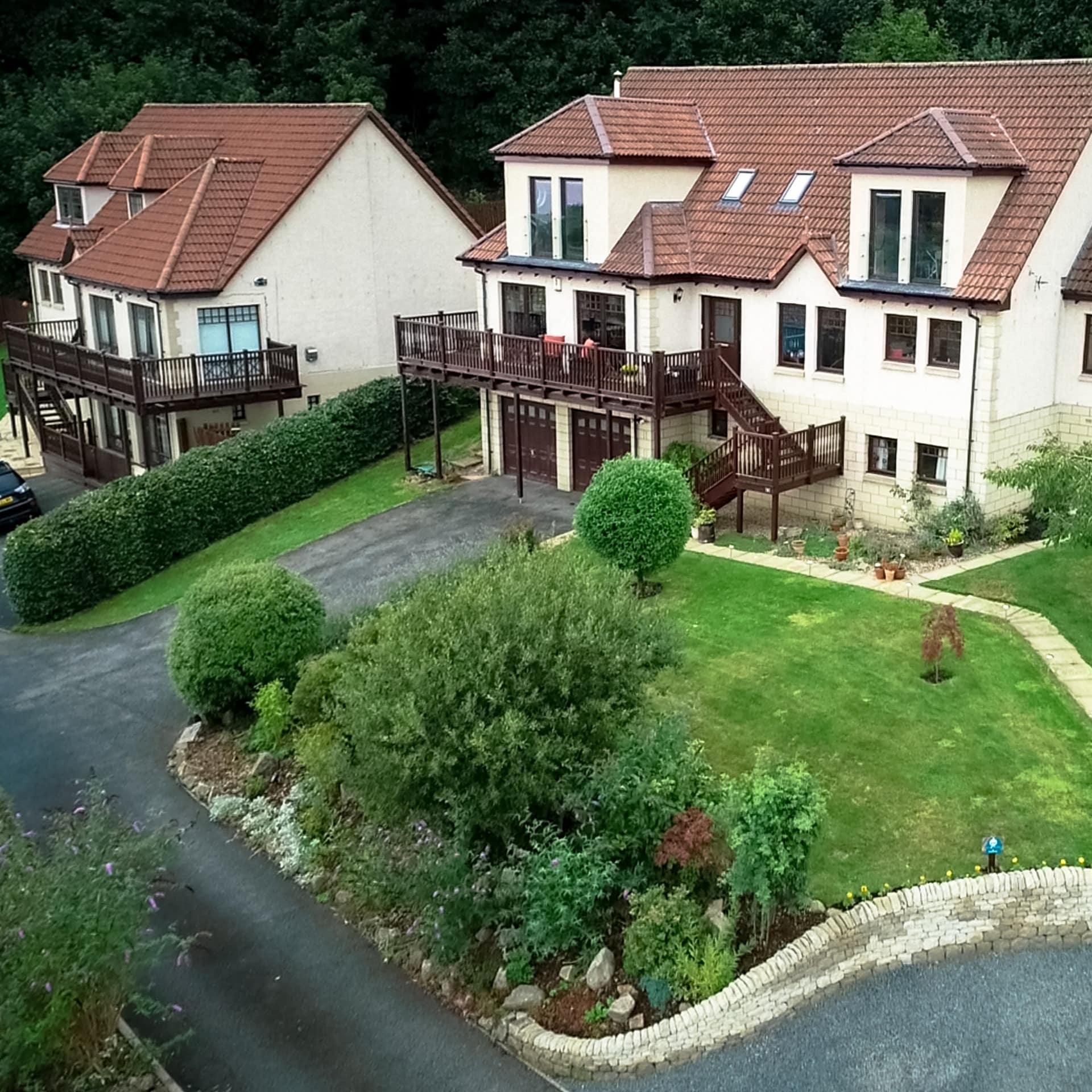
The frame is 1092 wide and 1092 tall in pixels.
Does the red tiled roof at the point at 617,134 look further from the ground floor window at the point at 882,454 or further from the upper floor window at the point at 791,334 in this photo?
the ground floor window at the point at 882,454

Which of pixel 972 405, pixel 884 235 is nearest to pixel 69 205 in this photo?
pixel 884 235

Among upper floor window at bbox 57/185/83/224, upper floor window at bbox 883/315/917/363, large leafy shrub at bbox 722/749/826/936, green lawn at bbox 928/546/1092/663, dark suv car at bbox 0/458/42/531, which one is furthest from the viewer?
upper floor window at bbox 57/185/83/224

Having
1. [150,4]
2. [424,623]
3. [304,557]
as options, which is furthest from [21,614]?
[150,4]

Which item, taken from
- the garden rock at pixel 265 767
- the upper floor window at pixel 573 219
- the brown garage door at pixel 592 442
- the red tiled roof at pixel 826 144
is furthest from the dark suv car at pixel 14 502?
the garden rock at pixel 265 767

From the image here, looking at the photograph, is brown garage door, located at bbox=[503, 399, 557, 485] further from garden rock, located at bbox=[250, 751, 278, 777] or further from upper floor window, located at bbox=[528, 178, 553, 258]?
garden rock, located at bbox=[250, 751, 278, 777]

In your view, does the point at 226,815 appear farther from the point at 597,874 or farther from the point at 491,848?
the point at 597,874

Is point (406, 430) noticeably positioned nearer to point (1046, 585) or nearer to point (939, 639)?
point (1046, 585)

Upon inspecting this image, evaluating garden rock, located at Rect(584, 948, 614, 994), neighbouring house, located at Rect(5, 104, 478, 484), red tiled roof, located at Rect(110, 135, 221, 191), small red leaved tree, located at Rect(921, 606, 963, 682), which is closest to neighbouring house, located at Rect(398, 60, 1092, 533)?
neighbouring house, located at Rect(5, 104, 478, 484)
